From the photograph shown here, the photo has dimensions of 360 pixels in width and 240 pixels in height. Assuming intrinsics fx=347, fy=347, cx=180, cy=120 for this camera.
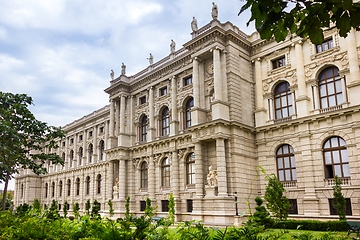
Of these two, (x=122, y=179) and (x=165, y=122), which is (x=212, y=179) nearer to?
(x=165, y=122)

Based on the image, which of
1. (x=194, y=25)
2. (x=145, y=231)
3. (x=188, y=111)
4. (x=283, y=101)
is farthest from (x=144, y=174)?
(x=145, y=231)

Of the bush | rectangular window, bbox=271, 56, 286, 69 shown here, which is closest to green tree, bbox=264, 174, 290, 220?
the bush

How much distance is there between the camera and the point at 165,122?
121ft

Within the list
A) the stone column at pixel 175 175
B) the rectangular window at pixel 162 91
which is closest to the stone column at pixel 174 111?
the rectangular window at pixel 162 91

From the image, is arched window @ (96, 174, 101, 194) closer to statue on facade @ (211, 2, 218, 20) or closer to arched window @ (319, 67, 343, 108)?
statue on facade @ (211, 2, 218, 20)

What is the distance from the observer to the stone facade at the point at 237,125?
81.6 feet

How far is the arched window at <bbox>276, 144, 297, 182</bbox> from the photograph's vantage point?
27016 mm

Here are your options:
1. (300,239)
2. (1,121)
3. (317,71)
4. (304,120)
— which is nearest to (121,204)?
(1,121)

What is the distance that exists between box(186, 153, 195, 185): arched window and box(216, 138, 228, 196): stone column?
4947 millimetres

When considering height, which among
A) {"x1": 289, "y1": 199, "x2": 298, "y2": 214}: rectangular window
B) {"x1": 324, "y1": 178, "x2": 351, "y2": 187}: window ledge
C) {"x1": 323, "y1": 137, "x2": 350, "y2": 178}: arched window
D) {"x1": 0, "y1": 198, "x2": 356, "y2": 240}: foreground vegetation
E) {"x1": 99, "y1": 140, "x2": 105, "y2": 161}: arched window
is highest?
{"x1": 99, "y1": 140, "x2": 105, "y2": 161}: arched window

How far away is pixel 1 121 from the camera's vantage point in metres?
22.5

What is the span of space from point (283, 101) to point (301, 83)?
231 centimetres

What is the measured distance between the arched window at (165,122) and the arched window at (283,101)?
11.9 metres

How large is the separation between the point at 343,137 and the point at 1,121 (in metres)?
23.1
